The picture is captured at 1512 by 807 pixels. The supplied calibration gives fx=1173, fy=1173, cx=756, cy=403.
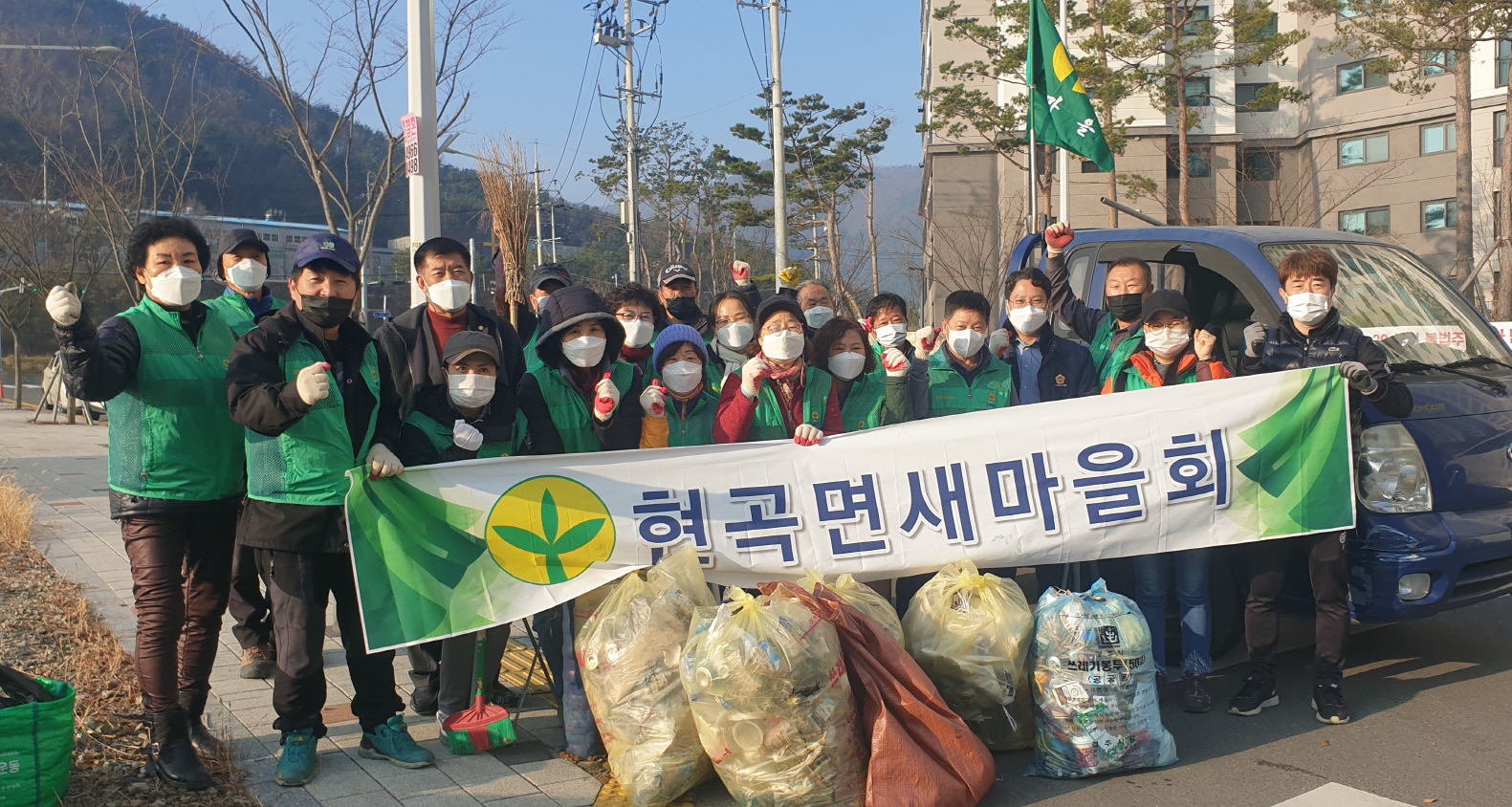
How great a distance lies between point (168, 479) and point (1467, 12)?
28.8 m

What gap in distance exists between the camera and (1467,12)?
83.0ft

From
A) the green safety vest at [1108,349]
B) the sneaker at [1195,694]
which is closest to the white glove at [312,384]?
the green safety vest at [1108,349]

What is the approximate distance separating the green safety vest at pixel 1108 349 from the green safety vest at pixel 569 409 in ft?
7.44

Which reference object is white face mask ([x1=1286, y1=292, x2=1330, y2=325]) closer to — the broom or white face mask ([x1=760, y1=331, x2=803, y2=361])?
white face mask ([x1=760, y1=331, x2=803, y2=361])

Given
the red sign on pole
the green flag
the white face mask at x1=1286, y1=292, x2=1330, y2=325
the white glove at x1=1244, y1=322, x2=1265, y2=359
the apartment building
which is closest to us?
the white face mask at x1=1286, y1=292, x2=1330, y2=325

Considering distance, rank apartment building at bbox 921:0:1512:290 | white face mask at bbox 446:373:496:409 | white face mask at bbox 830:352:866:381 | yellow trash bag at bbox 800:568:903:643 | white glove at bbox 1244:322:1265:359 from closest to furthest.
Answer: yellow trash bag at bbox 800:568:903:643 → white face mask at bbox 446:373:496:409 → white glove at bbox 1244:322:1265:359 → white face mask at bbox 830:352:866:381 → apartment building at bbox 921:0:1512:290

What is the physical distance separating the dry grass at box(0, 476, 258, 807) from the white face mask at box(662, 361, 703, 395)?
2.18m

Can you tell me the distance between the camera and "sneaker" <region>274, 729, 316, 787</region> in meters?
4.15

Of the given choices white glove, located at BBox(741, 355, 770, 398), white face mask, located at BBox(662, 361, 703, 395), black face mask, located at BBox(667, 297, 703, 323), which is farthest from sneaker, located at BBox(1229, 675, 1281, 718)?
black face mask, located at BBox(667, 297, 703, 323)

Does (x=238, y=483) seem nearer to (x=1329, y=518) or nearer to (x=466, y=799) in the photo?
(x=466, y=799)

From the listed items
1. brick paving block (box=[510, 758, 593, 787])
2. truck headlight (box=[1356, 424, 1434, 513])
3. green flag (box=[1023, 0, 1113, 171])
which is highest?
green flag (box=[1023, 0, 1113, 171])

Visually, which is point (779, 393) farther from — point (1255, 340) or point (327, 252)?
point (1255, 340)

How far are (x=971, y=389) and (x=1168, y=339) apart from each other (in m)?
0.87

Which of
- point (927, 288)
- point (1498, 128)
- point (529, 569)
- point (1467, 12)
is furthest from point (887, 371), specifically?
point (1498, 128)
